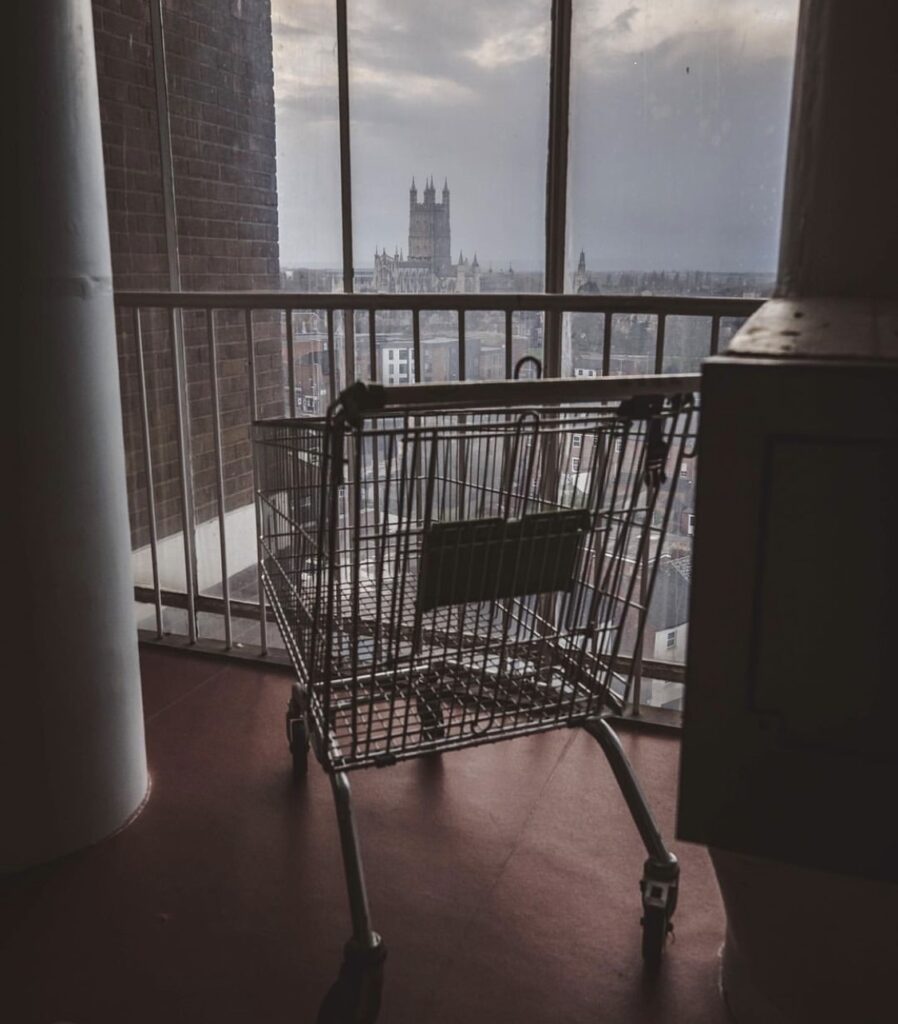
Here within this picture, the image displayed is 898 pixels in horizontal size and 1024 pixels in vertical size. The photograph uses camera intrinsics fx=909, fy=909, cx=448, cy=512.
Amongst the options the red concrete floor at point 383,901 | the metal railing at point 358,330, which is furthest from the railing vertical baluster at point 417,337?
the red concrete floor at point 383,901

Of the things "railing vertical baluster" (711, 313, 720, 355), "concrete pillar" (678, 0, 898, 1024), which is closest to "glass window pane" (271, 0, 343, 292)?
"railing vertical baluster" (711, 313, 720, 355)

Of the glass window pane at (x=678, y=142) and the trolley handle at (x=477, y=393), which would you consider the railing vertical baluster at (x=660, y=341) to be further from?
the trolley handle at (x=477, y=393)

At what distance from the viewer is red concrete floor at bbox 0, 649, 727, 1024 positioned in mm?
1511

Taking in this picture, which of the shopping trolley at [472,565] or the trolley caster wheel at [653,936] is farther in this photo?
the trolley caster wheel at [653,936]

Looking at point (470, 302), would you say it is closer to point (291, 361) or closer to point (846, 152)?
point (291, 361)

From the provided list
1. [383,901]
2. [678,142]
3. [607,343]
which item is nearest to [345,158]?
[678,142]

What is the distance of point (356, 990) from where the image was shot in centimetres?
140

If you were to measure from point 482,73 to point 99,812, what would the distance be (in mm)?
2242

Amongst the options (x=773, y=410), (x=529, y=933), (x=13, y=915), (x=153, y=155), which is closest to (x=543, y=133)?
(x=153, y=155)

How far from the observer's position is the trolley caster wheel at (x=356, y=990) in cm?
139

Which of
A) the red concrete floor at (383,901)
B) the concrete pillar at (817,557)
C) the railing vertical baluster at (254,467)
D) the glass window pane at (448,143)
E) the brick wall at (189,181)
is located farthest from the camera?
the brick wall at (189,181)

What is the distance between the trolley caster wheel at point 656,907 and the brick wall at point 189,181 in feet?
8.03

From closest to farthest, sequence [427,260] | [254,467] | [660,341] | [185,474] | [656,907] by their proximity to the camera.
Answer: [656,907] → [254,467] → [660,341] → [185,474] → [427,260]

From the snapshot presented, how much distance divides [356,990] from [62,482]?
3.42 ft
